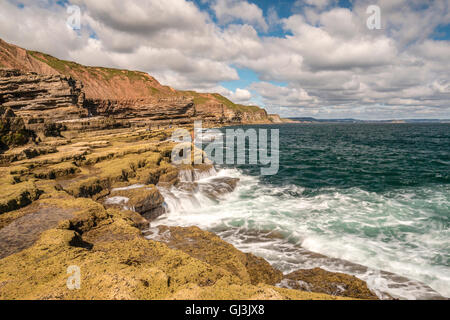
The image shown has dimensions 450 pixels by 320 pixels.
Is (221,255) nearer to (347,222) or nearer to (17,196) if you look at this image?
(17,196)

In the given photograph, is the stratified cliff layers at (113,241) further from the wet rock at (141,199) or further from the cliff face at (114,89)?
the cliff face at (114,89)

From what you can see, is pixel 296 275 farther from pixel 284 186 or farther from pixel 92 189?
pixel 284 186

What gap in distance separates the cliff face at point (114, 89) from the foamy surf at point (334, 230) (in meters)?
36.8

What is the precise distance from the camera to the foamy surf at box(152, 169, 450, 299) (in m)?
8.18

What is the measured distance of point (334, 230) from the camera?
1156 centimetres

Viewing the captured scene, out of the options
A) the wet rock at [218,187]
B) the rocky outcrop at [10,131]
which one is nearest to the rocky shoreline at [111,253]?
the wet rock at [218,187]

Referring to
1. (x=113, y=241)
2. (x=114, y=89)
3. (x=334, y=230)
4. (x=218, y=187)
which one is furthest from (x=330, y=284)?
(x=114, y=89)

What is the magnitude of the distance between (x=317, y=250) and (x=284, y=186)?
33.9ft

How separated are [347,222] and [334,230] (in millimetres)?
1494

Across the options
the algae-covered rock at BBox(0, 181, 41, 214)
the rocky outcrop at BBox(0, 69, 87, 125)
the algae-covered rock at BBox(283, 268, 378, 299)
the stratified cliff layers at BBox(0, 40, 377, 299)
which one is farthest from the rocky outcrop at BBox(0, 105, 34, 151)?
the algae-covered rock at BBox(283, 268, 378, 299)

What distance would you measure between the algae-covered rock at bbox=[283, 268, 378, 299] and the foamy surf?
1.02 meters

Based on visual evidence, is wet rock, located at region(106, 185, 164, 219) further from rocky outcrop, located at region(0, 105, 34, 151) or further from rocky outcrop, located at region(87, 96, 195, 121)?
rocky outcrop, located at region(87, 96, 195, 121)
